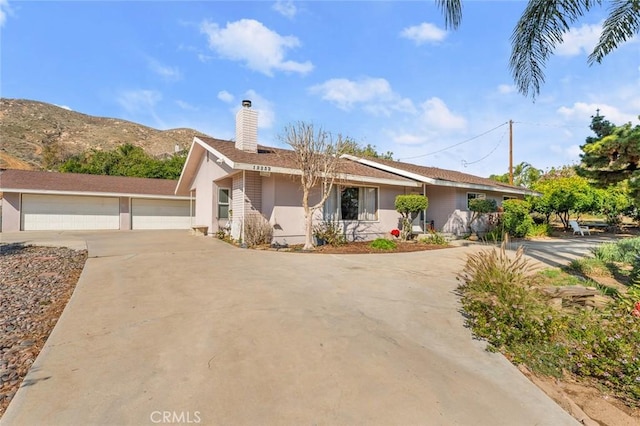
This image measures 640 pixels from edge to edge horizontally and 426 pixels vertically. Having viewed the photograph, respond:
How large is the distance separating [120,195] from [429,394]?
22130 millimetres

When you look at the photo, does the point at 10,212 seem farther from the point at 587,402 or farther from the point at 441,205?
the point at 587,402

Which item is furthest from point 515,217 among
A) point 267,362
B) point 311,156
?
point 267,362

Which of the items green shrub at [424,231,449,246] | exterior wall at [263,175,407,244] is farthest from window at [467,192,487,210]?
exterior wall at [263,175,407,244]

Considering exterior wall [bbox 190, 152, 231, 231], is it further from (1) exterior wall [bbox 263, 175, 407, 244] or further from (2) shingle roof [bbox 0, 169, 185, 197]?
(2) shingle roof [bbox 0, 169, 185, 197]

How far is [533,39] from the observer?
260 inches

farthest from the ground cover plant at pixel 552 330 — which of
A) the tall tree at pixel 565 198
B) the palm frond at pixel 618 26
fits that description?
the tall tree at pixel 565 198

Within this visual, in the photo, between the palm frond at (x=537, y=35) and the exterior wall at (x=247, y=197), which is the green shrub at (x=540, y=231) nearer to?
the palm frond at (x=537, y=35)

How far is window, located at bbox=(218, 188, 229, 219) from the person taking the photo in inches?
557

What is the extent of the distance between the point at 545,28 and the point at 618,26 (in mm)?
1237

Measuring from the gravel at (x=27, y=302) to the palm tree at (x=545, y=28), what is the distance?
327 inches

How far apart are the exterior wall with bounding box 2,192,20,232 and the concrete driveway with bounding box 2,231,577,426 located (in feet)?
58.1

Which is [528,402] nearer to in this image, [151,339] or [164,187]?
[151,339]

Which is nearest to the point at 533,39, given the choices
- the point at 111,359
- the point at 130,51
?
the point at 111,359

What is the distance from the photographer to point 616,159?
8.23 meters
